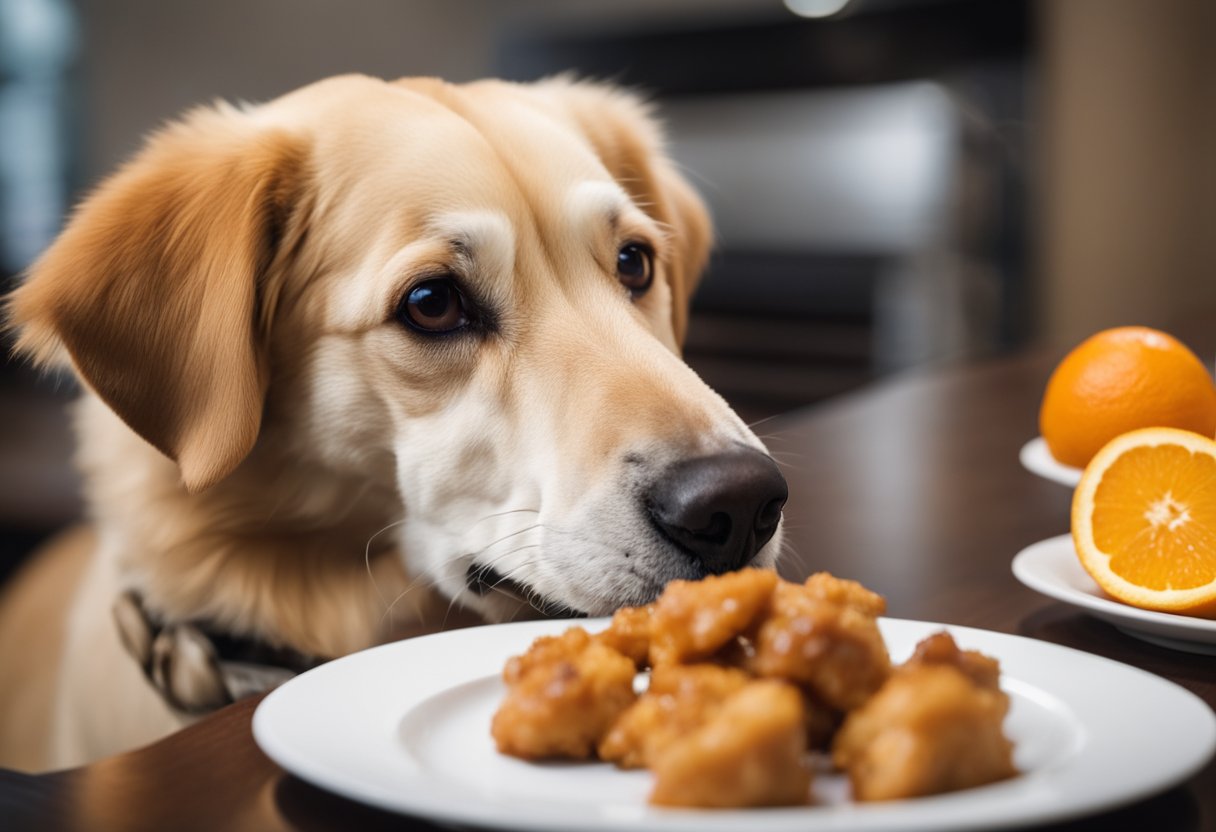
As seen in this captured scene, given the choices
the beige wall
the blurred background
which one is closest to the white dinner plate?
the blurred background

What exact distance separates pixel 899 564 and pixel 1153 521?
0.29 m

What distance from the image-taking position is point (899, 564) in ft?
3.83

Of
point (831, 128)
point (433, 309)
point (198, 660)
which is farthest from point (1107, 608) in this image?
point (831, 128)

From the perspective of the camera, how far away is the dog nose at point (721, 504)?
39.1 inches

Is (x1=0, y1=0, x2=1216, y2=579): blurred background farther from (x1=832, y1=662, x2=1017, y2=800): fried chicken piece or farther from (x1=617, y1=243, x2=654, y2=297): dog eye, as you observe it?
(x1=832, y1=662, x2=1017, y2=800): fried chicken piece

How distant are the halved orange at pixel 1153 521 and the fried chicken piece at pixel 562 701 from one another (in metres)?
0.41

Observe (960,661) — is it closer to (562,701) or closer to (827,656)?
(827,656)

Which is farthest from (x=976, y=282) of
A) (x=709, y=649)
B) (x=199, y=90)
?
(x=709, y=649)

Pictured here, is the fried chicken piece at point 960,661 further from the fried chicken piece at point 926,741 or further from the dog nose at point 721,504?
the dog nose at point 721,504

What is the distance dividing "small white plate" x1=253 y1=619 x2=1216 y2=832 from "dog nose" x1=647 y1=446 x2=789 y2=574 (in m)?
0.20

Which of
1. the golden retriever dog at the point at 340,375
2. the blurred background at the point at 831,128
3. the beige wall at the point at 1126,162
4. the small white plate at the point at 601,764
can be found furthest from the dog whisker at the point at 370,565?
the beige wall at the point at 1126,162

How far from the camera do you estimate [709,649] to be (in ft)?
2.20

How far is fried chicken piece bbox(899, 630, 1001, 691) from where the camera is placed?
649 mm

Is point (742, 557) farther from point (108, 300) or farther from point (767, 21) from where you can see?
point (767, 21)
